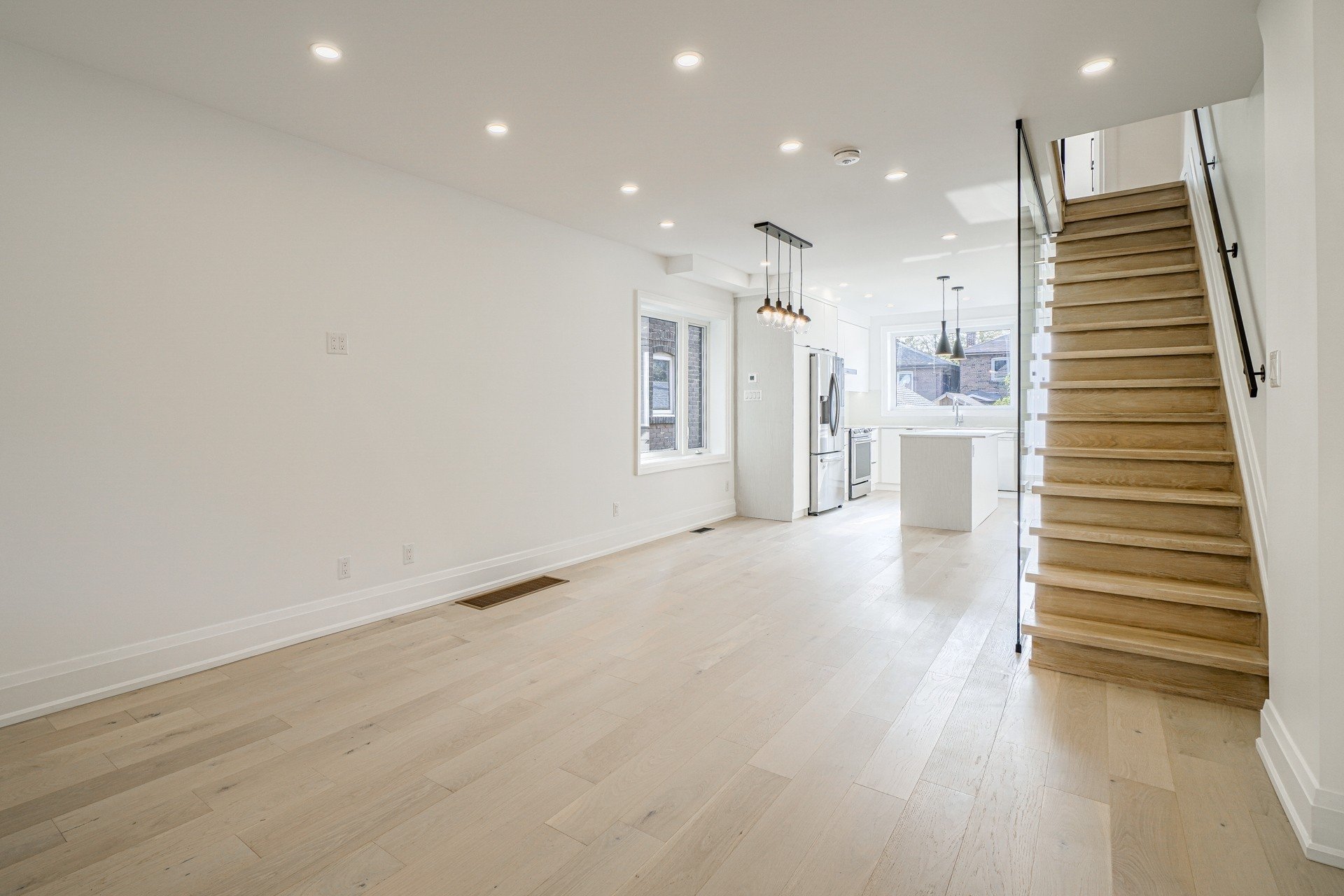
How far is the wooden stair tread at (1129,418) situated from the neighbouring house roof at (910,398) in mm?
6011

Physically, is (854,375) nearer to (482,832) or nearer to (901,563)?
(901,563)

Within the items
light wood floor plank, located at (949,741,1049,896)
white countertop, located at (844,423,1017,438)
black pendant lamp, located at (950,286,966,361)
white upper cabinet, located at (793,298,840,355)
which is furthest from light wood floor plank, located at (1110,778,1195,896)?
black pendant lamp, located at (950,286,966,361)

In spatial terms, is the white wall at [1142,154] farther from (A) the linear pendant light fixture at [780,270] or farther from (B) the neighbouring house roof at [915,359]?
(B) the neighbouring house roof at [915,359]

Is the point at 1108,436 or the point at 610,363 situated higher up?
the point at 610,363

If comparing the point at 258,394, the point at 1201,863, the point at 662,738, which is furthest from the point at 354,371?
the point at 1201,863

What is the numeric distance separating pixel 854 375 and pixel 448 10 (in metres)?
7.71

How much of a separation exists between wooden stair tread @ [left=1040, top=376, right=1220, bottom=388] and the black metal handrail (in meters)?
0.26

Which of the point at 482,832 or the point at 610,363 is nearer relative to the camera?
the point at 482,832

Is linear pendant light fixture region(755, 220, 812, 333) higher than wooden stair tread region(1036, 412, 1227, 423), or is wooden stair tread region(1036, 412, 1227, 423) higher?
linear pendant light fixture region(755, 220, 812, 333)

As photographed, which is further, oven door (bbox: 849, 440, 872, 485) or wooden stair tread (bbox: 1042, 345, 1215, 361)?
oven door (bbox: 849, 440, 872, 485)

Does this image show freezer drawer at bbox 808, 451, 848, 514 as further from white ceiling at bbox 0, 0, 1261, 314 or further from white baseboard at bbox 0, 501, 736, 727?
white ceiling at bbox 0, 0, 1261, 314

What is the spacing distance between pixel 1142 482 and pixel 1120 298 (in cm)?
129

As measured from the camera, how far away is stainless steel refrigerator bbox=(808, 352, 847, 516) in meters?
6.76

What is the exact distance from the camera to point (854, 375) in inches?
356
